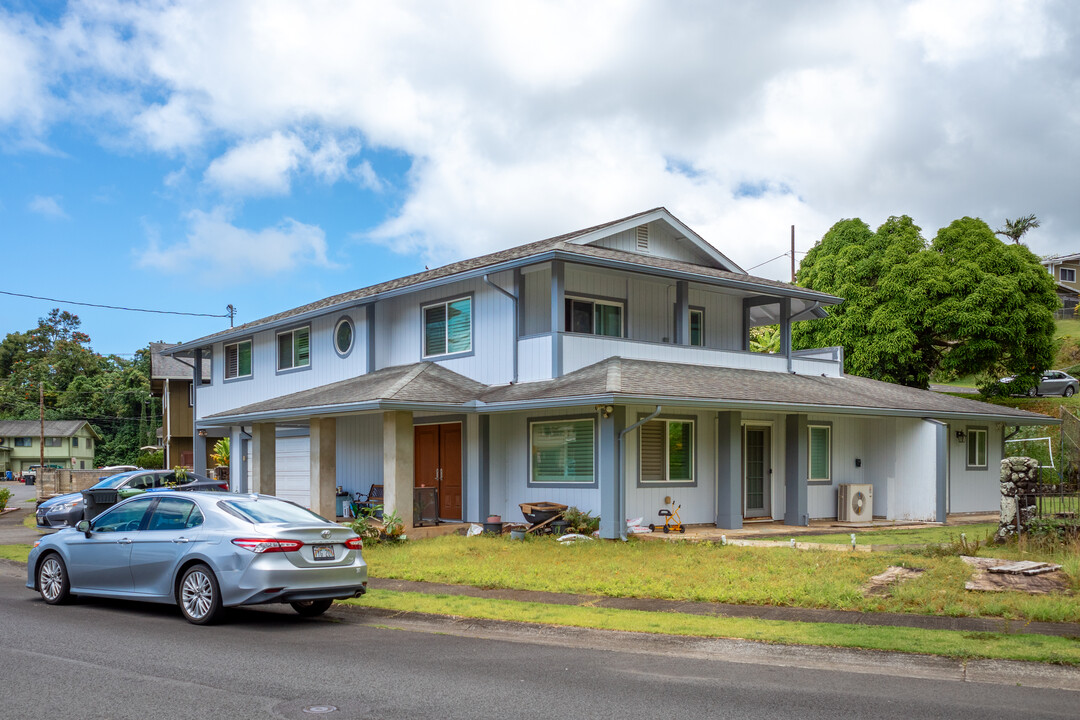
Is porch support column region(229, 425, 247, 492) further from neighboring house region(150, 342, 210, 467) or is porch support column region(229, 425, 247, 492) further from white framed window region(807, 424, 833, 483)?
neighboring house region(150, 342, 210, 467)

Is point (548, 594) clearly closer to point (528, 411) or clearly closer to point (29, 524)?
point (528, 411)

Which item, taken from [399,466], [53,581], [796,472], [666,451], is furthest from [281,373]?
[53,581]

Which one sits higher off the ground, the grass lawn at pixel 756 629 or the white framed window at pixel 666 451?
the white framed window at pixel 666 451

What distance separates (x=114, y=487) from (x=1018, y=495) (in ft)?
63.8

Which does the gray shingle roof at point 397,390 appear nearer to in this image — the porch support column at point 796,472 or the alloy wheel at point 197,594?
the porch support column at point 796,472

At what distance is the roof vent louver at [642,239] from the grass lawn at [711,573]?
26.8 feet

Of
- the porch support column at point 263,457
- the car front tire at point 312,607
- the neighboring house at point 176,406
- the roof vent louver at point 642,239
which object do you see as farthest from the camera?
the neighboring house at point 176,406

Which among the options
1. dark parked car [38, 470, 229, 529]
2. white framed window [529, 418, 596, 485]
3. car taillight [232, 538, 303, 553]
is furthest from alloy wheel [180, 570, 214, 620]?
dark parked car [38, 470, 229, 529]

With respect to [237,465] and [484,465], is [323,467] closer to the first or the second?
[484,465]

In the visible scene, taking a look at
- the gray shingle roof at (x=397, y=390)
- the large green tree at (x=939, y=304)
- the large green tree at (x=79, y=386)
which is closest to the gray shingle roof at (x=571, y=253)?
the gray shingle roof at (x=397, y=390)

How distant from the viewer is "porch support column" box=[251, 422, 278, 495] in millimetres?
22984

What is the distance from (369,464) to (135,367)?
63.1 m

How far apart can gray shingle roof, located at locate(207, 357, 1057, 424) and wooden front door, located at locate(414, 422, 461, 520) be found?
4.61 feet

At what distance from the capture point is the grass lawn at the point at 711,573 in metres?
10.4
